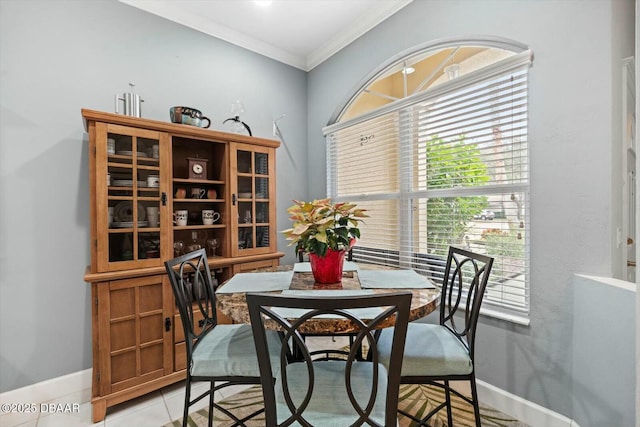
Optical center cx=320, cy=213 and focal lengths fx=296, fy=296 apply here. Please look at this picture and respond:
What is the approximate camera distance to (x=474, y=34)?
1.93m

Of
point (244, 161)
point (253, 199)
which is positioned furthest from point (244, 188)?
point (244, 161)

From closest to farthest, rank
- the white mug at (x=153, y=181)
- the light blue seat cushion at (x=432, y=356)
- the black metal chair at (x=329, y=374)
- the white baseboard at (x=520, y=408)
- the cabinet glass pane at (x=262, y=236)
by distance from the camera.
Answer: the black metal chair at (x=329, y=374) → the light blue seat cushion at (x=432, y=356) → the white baseboard at (x=520, y=408) → the white mug at (x=153, y=181) → the cabinet glass pane at (x=262, y=236)

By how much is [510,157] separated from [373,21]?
1700mm

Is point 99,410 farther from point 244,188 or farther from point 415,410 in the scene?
point 415,410

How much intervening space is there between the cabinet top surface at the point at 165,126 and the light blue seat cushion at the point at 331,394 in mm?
1773

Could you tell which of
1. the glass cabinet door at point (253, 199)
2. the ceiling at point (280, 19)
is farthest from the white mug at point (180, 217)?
the ceiling at point (280, 19)

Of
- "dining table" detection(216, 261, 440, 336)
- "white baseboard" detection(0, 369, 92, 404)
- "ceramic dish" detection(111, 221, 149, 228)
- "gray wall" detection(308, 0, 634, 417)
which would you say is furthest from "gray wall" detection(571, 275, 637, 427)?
"white baseboard" detection(0, 369, 92, 404)

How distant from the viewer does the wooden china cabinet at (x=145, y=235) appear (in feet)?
5.94

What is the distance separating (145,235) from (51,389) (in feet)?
3.89

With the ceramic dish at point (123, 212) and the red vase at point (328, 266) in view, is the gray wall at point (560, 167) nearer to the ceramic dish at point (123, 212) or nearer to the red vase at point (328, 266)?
the red vase at point (328, 266)

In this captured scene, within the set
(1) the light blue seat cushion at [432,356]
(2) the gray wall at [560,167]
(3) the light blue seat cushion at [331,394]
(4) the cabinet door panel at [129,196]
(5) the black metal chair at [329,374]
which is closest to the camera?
(5) the black metal chair at [329,374]

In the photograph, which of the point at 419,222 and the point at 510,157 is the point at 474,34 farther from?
the point at 419,222

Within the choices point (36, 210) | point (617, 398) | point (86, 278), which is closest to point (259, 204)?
point (86, 278)

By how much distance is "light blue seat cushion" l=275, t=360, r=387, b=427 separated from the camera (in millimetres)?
966
